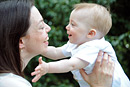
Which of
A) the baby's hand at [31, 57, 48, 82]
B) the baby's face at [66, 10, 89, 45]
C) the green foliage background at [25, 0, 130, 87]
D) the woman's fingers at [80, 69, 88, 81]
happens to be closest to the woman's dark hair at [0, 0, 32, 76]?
the baby's hand at [31, 57, 48, 82]

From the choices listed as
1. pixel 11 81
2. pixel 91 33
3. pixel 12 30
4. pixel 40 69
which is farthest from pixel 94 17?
pixel 11 81

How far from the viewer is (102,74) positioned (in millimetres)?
2062

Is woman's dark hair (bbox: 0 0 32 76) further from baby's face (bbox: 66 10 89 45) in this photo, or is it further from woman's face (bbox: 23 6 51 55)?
baby's face (bbox: 66 10 89 45)

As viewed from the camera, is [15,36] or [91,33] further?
[91,33]

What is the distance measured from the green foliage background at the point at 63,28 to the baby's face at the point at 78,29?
A: 175 centimetres

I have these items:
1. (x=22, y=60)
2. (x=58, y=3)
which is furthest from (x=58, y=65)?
(x=58, y=3)

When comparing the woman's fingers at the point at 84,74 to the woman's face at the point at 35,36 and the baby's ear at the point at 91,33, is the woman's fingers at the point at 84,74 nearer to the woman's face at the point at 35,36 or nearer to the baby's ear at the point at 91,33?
the baby's ear at the point at 91,33

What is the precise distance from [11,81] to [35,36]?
1.21 ft

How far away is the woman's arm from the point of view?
6.67ft

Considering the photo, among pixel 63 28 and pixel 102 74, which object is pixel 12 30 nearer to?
pixel 102 74

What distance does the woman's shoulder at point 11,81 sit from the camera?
147 centimetres

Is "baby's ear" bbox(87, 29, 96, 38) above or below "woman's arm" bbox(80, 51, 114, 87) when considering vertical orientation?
above

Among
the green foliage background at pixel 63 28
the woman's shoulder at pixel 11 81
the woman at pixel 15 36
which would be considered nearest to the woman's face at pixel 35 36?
the woman at pixel 15 36

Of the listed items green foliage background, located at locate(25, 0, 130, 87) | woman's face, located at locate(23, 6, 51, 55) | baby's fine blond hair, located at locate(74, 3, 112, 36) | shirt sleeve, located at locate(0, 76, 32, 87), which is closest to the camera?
shirt sleeve, located at locate(0, 76, 32, 87)
